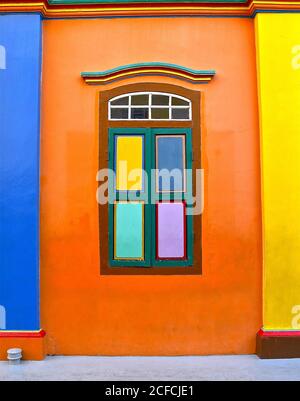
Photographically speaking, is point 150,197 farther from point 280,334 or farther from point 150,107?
point 280,334

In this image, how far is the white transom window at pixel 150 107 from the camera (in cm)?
489

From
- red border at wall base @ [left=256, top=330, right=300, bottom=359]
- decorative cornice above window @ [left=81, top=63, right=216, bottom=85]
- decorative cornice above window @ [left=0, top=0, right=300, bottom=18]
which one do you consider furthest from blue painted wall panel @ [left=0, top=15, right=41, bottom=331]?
red border at wall base @ [left=256, top=330, right=300, bottom=359]

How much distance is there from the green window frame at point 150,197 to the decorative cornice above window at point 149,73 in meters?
0.62

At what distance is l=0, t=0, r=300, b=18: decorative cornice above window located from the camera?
190 inches

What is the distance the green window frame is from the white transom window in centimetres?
16

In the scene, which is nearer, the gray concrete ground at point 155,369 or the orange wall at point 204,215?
the gray concrete ground at point 155,369

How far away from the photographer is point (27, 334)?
465 cm

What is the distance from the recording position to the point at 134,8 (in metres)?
4.89

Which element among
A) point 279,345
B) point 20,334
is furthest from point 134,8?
point 279,345

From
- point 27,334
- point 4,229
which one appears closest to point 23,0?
point 4,229

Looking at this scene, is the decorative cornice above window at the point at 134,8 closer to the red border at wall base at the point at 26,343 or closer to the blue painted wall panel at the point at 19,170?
the blue painted wall panel at the point at 19,170

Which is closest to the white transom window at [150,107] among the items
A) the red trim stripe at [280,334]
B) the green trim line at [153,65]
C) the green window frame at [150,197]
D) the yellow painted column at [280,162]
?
the green window frame at [150,197]

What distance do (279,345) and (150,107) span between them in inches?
124
